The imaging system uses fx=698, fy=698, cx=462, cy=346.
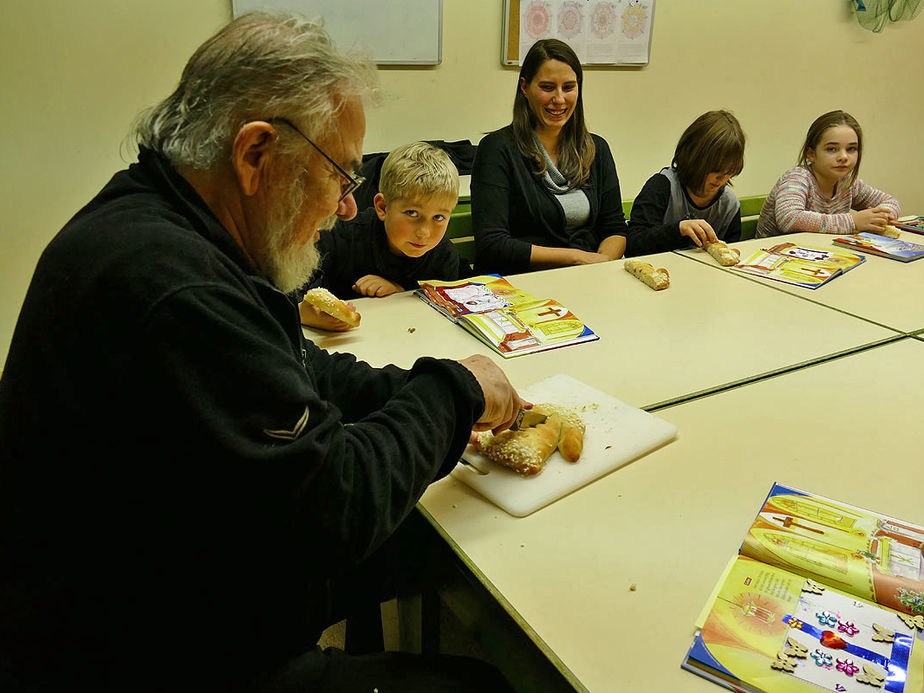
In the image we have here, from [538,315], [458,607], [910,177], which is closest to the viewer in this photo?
[458,607]

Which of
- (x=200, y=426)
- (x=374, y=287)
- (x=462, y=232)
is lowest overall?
(x=462, y=232)

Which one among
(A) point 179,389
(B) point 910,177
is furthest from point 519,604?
(B) point 910,177

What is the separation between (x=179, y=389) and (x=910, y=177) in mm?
6641

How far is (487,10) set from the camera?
357 cm

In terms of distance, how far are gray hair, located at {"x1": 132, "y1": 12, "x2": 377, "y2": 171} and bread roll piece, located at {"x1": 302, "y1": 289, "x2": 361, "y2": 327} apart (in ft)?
2.53

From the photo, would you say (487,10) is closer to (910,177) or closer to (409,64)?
(409,64)

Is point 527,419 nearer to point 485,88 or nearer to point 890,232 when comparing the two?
point 890,232

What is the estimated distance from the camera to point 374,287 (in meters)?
2.00

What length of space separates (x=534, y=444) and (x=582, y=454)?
0.10 metres

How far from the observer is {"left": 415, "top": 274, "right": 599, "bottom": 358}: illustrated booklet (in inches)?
65.1

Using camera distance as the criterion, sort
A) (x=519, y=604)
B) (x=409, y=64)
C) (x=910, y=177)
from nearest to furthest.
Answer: (x=519, y=604), (x=409, y=64), (x=910, y=177)

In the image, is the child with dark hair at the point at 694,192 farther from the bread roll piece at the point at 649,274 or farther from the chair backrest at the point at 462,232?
the chair backrest at the point at 462,232

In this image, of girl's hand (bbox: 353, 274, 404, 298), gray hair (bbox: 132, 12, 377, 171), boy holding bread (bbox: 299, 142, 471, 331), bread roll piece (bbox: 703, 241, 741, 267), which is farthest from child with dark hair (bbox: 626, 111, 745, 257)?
gray hair (bbox: 132, 12, 377, 171)

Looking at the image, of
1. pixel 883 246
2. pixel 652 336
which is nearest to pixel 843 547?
pixel 652 336
